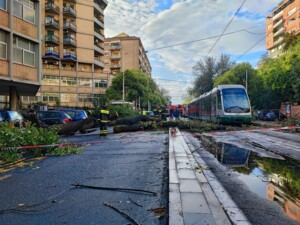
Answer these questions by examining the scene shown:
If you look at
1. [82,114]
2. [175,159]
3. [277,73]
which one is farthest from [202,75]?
[175,159]

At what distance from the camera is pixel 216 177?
554 centimetres

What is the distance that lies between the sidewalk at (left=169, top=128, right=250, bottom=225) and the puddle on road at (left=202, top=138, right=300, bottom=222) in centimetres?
65

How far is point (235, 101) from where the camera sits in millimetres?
21500

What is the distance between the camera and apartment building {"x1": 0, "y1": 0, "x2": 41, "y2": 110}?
60.1 ft

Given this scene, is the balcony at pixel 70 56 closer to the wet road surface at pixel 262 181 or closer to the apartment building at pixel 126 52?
the apartment building at pixel 126 52

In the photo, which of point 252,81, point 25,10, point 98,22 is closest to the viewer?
point 25,10

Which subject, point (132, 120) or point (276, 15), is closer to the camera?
point (132, 120)

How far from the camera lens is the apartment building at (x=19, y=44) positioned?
1833 centimetres

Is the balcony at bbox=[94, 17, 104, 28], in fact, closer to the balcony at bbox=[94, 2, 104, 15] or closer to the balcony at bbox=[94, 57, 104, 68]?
the balcony at bbox=[94, 2, 104, 15]

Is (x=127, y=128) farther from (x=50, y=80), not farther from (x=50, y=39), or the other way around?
(x=50, y=80)

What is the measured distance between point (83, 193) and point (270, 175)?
3631mm

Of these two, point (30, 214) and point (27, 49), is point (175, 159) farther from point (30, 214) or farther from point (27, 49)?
point (27, 49)

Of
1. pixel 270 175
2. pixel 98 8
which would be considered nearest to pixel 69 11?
pixel 98 8

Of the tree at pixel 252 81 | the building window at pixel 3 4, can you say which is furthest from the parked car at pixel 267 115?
the building window at pixel 3 4
